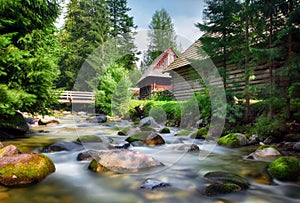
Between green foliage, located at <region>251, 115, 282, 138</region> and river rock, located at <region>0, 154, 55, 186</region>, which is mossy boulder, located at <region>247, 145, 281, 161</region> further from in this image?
river rock, located at <region>0, 154, 55, 186</region>

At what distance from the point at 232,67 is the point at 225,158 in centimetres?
810

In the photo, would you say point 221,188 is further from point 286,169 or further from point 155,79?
point 155,79

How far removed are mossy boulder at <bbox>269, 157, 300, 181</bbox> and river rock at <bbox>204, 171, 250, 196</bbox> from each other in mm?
771

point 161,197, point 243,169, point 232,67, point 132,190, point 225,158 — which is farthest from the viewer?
point 232,67

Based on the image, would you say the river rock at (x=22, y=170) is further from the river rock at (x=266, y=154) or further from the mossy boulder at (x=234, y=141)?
the mossy boulder at (x=234, y=141)

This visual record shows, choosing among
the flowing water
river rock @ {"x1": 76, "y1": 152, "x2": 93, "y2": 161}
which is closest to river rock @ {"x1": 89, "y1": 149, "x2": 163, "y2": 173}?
the flowing water

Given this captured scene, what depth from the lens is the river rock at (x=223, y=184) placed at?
147 inches

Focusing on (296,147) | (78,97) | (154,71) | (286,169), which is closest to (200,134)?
(296,147)

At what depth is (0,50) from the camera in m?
6.55

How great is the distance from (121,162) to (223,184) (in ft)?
6.92

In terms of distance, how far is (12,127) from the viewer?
28.9ft

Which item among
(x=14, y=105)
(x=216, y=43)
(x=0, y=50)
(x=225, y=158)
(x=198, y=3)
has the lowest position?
(x=225, y=158)

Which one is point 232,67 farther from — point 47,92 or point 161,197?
point 161,197

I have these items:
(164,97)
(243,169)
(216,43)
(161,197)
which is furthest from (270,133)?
(164,97)
